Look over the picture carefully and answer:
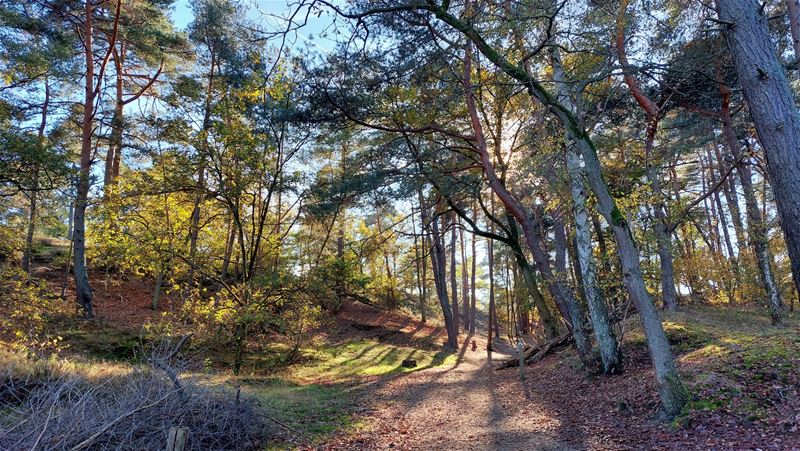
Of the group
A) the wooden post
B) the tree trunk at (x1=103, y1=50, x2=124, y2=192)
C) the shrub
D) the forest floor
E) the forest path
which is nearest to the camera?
the shrub

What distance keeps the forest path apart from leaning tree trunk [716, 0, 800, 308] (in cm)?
356

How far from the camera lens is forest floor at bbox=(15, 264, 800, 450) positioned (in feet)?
15.8

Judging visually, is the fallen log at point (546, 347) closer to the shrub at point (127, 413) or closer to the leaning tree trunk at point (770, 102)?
the leaning tree trunk at point (770, 102)

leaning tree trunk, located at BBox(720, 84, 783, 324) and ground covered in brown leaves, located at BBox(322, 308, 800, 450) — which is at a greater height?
leaning tree trunk, located at BBox(720, 84, 783, 324)

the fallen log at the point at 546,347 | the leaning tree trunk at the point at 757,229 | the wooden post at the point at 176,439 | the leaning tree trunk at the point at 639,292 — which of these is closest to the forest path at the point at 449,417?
the fallen log at the point at 546,347

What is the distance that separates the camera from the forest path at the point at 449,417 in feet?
18.5

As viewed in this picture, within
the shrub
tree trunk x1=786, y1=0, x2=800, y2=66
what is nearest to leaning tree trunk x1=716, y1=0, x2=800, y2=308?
tree trunk x1=786, y1=0, x2=800, y2=66

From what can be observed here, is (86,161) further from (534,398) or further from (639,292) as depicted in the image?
(639,292)

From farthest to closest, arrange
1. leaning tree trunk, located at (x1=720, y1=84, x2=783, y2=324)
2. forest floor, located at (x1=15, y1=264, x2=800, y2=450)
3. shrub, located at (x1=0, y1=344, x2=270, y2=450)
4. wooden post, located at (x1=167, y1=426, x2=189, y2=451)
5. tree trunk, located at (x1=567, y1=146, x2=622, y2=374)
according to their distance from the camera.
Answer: leaning tree trunk, located at (x1=720, y1=84, x2=783, y2=324) < tree trunk, located at (x1=567, y1=146, x2=622, y2=374) < forest floor, located at (x1=15, y1=264, x2=800, y2=450) < wooden post, located at (x1=167, y1=426, x2=189, y2=451) < shrub, located at (x1=0, y1=344, x2=270, y2=450)

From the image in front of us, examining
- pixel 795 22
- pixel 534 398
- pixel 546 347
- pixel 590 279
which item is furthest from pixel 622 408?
pixel 795 22

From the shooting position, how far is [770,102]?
4.43m

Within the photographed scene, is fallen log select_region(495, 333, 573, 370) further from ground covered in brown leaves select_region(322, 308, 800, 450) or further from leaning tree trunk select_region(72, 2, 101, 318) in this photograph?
leaning tree trunk select_region(72, 2, 101, 318)

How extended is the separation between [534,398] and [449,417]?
6.77 feet

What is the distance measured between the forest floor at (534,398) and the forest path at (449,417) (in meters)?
0.03
